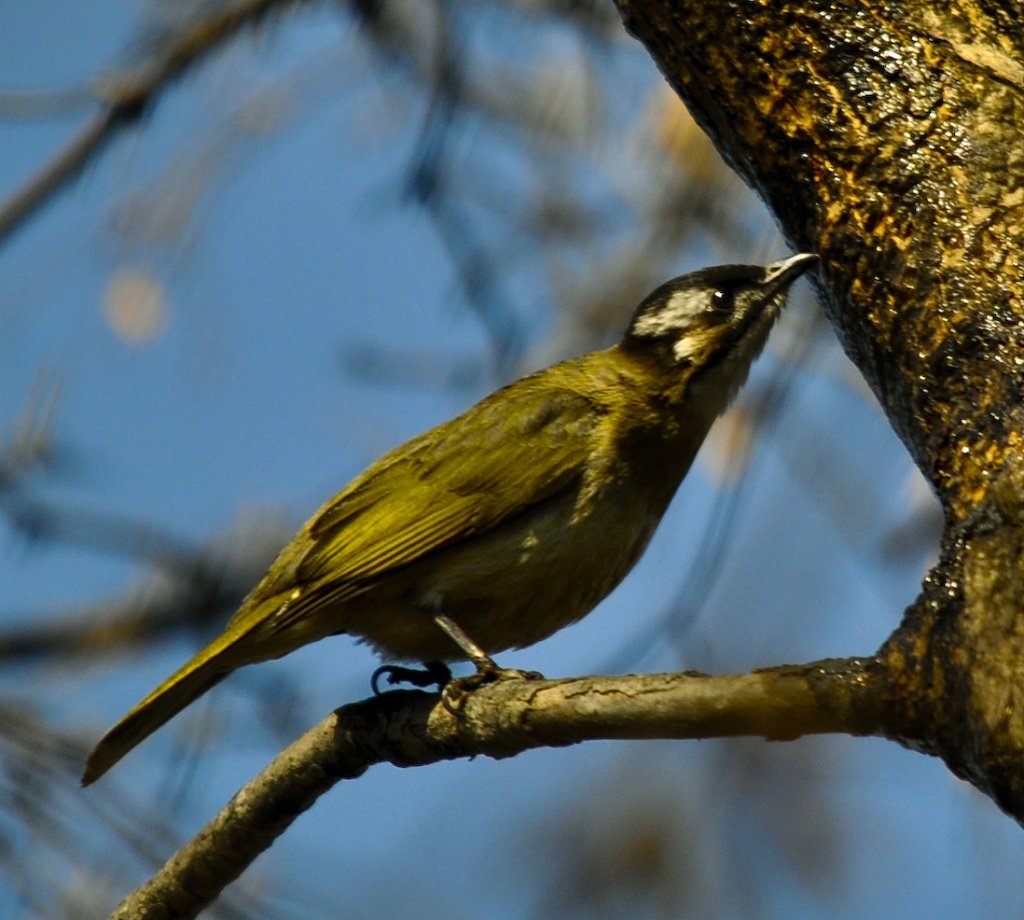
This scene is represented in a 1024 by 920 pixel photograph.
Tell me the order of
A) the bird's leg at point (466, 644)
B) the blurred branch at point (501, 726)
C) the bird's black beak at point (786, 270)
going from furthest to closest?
the bird's leg at point (466, 644), the bird's black beak at point (786, 270), the blurred branch at point (501, 726)

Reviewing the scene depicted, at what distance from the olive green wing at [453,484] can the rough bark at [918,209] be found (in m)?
1.04

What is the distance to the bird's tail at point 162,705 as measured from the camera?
3770 millimetres

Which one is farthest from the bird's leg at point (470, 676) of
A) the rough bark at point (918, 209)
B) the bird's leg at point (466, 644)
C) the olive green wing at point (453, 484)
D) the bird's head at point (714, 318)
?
the bird's head at point (714, 318)

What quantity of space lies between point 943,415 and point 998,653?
635 mm

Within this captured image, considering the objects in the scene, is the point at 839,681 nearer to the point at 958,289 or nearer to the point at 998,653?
the point at 998,653

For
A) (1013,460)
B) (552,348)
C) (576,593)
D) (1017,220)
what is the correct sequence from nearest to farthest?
(1013,460), (1017,220), (576,593), (552,348)

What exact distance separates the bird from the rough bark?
80 cm

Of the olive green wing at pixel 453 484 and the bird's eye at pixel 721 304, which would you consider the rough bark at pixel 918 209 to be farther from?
the bird's eye at pixel 721 304

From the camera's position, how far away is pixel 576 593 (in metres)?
4.07

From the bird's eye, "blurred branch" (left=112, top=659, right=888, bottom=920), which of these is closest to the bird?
the bird's eye

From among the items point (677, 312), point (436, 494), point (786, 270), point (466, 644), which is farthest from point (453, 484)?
point (786, 270)

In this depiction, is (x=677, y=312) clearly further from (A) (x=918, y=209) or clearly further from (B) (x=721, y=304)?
(A) (x=918, y=209)

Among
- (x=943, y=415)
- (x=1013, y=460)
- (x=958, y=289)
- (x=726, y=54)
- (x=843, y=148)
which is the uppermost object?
(x=726, y=54)

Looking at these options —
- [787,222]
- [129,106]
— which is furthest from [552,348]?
[787,222]
